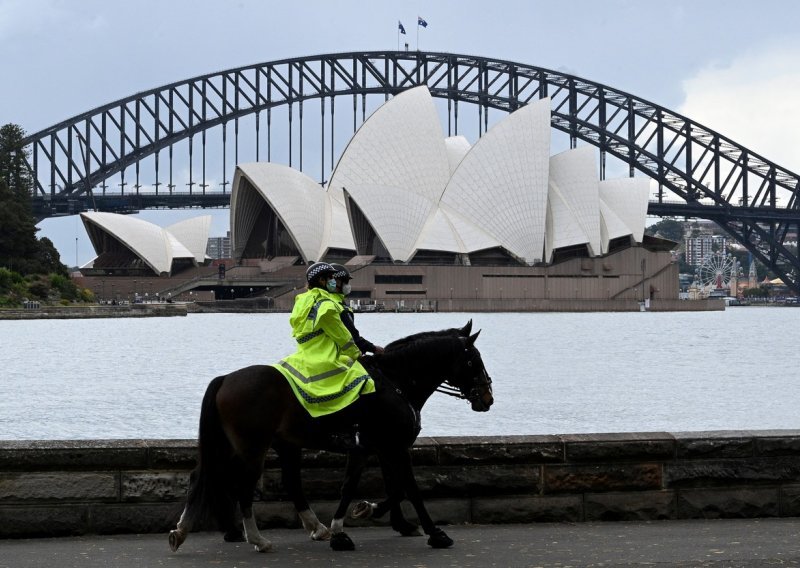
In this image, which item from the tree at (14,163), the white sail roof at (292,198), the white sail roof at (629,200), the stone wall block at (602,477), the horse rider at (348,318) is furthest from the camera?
the white sail roof at (629,200)

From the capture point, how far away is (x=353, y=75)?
12181cm

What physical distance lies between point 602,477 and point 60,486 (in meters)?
3.85

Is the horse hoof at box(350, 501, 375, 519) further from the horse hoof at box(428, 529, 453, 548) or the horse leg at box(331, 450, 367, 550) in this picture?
the horse hoof at box(428, 529, 453, 548)

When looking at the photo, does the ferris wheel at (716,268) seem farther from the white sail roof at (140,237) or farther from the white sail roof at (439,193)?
the white sail roof at (140,237)

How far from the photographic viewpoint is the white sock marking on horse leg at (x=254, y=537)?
26.4ft

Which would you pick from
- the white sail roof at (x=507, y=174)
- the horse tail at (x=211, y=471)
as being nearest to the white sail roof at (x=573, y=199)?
the white sail roof at (x=507, y=174)

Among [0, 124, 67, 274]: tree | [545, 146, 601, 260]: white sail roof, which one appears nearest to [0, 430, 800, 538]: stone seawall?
[0, 124, 67, 274]: tree

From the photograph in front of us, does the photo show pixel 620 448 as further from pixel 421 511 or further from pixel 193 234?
pixel 193 234

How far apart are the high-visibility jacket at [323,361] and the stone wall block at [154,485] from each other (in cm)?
123

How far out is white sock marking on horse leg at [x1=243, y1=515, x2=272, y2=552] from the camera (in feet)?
26.4

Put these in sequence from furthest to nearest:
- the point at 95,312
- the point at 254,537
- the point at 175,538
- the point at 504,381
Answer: the point at 95,312
the point at 504,381
the point at 254,537
the point at 175,538

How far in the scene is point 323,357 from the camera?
8297 mm

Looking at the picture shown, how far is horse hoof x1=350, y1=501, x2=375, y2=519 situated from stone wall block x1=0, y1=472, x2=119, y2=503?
5.42ft

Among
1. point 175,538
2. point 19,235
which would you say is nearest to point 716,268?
point 19,235
